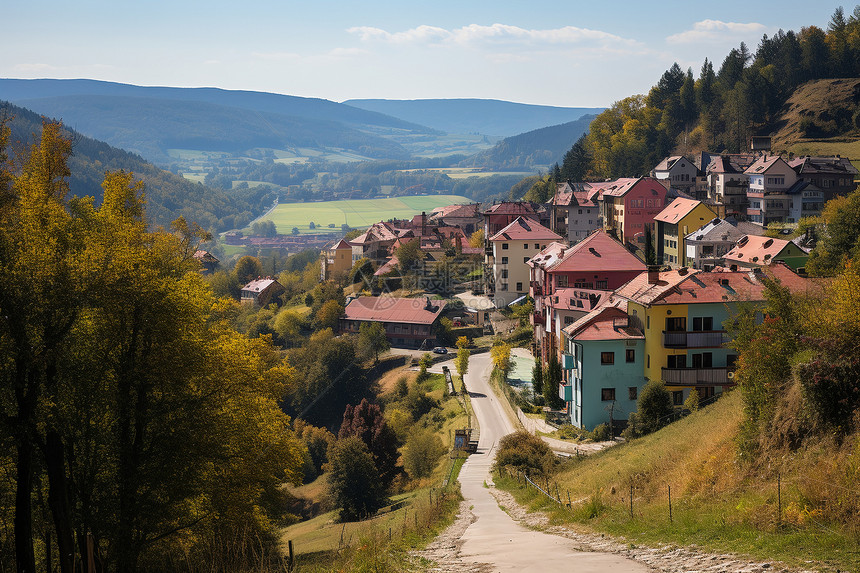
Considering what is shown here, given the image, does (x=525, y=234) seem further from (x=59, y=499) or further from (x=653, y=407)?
(x=59, y=499)

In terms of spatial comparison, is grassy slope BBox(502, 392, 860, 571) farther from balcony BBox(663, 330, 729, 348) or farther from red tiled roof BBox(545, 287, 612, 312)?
red tiled roof BBox(545, 287, 612, 312)

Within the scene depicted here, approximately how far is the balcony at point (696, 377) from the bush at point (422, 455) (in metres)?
13.4

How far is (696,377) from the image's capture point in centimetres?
3662

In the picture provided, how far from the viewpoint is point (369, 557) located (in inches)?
557

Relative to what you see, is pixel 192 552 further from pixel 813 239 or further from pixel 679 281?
pixel 813 239

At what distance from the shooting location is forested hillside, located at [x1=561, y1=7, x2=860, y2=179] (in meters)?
108

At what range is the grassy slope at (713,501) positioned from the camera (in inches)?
505

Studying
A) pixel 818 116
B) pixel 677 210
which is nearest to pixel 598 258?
pixel 677 210

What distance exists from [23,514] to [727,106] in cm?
11280

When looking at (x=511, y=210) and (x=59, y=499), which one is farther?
(x=511, y=210)

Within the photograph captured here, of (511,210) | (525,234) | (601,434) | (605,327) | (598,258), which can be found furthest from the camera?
(511,210)

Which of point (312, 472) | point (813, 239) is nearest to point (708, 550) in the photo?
point (312, 472)

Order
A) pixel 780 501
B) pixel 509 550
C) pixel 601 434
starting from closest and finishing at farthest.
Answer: pixel 780 501
pixel 509 550
pixel 601 434

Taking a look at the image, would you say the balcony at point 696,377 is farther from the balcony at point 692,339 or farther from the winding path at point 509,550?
the winding path at point 509,550
